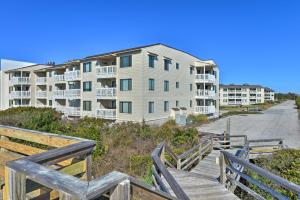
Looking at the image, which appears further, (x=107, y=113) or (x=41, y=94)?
(x=41, y=94)

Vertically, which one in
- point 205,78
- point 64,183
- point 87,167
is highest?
point 205,78

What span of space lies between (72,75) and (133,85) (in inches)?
499

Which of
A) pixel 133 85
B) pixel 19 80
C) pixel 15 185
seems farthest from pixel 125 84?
pixel 19 80

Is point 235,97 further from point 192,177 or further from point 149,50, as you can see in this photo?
point 192,177

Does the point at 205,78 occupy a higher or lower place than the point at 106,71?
lower

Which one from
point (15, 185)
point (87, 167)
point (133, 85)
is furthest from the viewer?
point (133, 85)

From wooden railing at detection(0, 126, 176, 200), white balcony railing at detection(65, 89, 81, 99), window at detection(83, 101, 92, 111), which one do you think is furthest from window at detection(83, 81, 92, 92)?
wooden railing at detection(0, 126, 176, 200)

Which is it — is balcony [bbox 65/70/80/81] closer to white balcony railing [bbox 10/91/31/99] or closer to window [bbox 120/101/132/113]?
window [bbox 120/101/132/113]

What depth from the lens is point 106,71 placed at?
95.2ft

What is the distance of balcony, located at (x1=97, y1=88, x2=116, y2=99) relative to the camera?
28.3 m

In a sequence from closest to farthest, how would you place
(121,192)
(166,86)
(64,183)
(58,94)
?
(64,183) < (121,192) < (166,86) < (58,94)

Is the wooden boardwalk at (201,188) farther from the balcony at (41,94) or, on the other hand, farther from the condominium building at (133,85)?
the balcony at (41,94)

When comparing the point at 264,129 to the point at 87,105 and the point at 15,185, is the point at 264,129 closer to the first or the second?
the point at 87,105

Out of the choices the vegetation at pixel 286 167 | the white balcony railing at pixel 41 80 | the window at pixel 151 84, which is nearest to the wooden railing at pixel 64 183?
the vegetation at pixel 286 167
